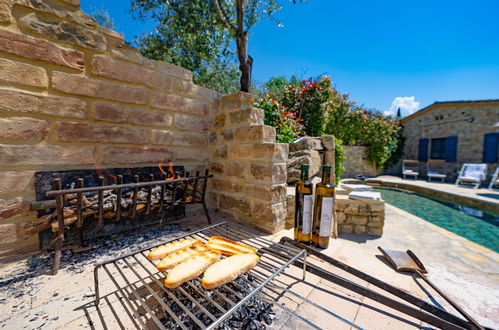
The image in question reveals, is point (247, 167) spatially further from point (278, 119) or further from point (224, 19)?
point (224, 19)

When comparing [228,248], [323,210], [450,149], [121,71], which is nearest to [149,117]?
[121,71]

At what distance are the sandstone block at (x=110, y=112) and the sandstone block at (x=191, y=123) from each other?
54cm

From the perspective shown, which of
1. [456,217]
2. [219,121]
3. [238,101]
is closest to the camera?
[238,101]

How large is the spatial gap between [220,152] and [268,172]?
0.78 metres

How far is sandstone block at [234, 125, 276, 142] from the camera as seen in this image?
1949 mm

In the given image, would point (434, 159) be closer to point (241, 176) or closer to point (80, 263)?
point (241, 176)

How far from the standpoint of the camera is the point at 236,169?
2.23 meters

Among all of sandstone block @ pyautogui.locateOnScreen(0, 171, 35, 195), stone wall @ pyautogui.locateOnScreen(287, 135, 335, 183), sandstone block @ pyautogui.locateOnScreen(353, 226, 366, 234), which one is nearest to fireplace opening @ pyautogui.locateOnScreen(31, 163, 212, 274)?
sandstone block @ pyautogui.locateOnScreen(0, 171, 35, 195)

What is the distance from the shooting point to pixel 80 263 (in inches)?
52.7

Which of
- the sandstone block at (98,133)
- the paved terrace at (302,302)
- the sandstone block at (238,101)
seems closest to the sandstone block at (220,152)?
the sandstone block at (238,101)

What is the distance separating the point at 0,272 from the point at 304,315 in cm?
190

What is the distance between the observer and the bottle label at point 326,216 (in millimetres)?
1438

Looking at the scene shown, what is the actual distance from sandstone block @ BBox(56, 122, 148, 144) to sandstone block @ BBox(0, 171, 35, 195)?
348 millimetres

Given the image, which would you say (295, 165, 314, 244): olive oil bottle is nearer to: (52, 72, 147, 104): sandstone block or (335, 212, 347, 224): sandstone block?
(52, 72, 147, 104): sandstone block
